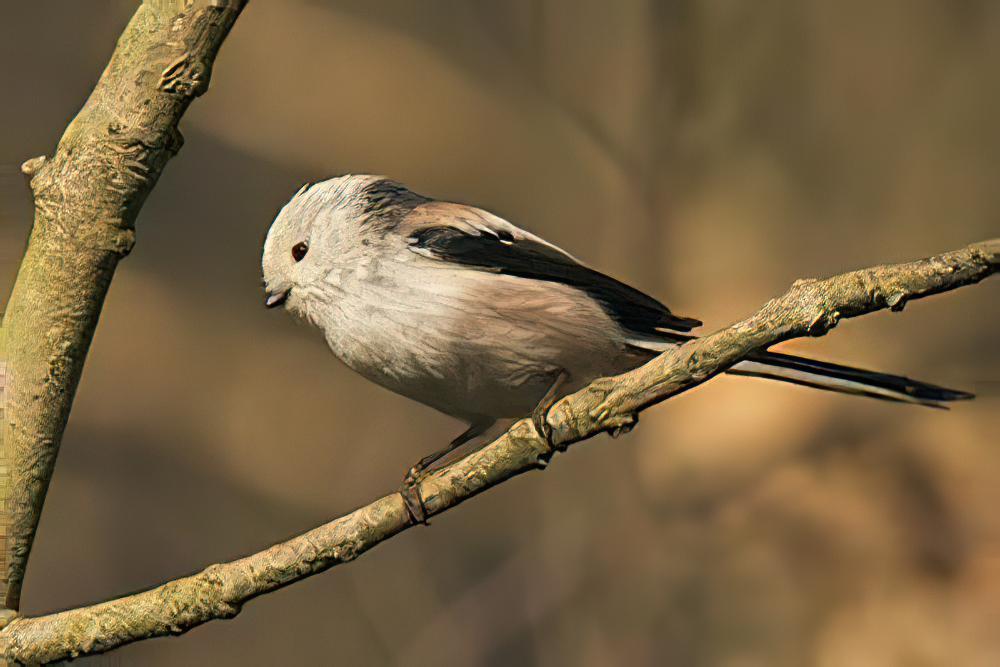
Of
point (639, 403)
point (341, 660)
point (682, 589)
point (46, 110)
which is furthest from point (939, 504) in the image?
point (46, 110)

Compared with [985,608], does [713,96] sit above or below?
above

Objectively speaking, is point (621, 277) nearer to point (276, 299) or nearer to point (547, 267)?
point (547, 267)

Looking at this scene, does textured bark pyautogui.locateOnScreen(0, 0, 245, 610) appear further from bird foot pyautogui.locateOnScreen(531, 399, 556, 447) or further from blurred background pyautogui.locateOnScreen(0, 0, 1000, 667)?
blurred background pyautogui.locateOnScreen(0, 0, 1000, 667)

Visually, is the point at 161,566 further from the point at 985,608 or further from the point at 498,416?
the point at 985,608

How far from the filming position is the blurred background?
2.76 m

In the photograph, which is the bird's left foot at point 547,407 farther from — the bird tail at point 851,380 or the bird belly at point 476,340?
the bird tail at point 851,380

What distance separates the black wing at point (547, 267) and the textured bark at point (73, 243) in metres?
0.39

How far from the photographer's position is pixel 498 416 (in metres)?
1.30

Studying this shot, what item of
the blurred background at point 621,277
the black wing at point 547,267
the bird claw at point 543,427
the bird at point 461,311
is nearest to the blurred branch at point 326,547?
the bird claw at point 543,427

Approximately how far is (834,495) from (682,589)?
0.54m

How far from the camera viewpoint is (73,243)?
959 mm

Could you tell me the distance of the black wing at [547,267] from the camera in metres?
1.24

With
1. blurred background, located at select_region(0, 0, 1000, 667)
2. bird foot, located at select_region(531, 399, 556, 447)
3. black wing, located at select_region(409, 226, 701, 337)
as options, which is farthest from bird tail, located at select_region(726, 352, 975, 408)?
blurred background, located at select_region(0, 0, 1000, 667)

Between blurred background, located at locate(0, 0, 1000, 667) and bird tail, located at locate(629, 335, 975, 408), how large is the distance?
1829mm
